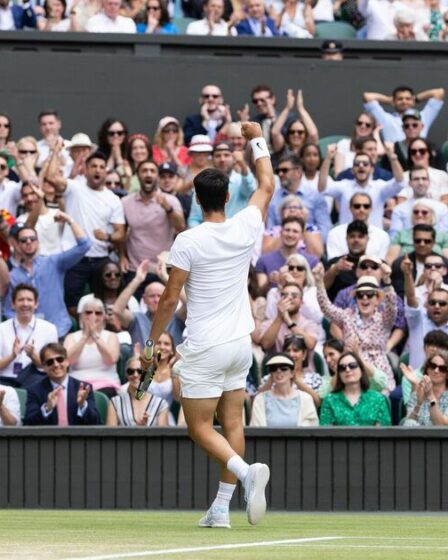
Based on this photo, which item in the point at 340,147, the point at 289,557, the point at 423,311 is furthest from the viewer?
the point at 340,147

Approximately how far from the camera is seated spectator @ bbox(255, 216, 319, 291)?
49.5 ft

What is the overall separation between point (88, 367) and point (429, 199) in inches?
170

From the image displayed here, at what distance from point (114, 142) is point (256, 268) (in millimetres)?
2793

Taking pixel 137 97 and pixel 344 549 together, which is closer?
pixel 344 549

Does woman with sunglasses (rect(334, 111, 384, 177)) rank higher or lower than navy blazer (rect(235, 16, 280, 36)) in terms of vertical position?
lower

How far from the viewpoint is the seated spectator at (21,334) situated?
13.9m

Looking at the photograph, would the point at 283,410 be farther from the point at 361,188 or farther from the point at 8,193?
the point at 8,193

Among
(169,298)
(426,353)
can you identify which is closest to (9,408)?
(426,353)

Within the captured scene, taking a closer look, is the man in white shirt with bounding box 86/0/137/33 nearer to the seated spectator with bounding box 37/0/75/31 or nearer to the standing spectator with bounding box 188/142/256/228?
the seated spectator with bounding box 37/0/75/31

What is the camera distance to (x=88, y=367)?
14078mm

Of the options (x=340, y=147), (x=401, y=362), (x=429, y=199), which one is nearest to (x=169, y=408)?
(x=401, y=362)

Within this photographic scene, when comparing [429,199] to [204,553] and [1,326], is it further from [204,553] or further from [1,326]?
[204,553]

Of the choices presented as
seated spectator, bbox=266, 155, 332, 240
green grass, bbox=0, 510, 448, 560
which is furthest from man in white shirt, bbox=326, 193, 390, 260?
green grass, bbox=0, 510, 448, 560

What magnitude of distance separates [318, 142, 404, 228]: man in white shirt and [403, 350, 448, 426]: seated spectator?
3676mm
